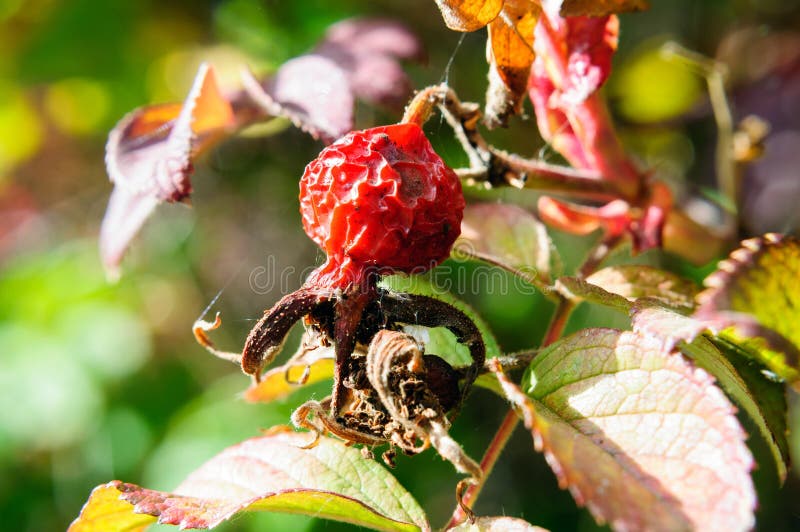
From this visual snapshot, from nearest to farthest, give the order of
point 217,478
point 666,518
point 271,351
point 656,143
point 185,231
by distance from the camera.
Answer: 1. point 666,518
2. point 271,351
3. point 217,478
4. point 656,143
5. point 185,231

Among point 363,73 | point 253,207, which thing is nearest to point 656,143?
point 363,73

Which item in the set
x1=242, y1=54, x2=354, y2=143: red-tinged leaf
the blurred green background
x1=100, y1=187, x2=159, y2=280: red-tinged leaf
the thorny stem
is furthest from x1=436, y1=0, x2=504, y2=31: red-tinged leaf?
the blurred green background

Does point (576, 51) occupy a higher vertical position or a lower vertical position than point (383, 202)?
higher

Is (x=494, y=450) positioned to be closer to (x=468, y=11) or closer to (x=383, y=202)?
(x=383, y=202)

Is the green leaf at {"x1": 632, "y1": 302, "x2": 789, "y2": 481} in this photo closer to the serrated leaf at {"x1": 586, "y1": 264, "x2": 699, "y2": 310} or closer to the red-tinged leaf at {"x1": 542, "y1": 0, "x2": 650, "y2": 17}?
the serrated leaf at {"x1": 586, "y1": 264, "x2": 699, "y2": 310}

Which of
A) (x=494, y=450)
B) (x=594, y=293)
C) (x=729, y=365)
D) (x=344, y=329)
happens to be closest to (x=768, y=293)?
(x=729, y=365)

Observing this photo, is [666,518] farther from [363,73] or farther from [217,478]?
[363,73]
